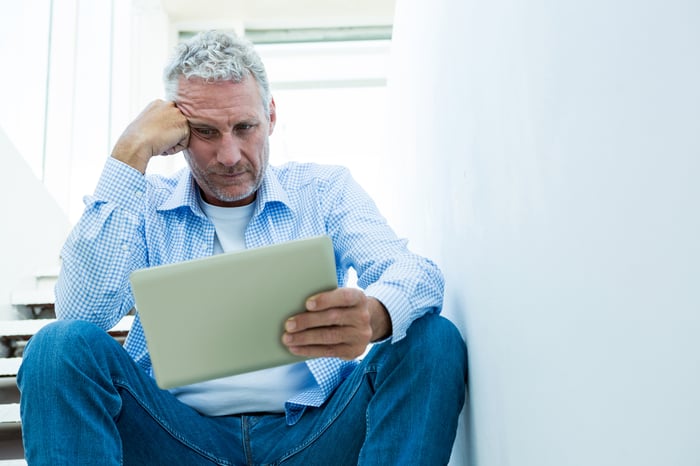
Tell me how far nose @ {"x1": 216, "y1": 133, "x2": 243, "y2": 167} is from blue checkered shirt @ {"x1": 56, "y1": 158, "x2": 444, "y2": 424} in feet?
0.30

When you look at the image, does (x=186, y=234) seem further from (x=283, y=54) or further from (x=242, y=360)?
(x=283, y=54)

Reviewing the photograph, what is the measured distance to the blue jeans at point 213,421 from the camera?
108 cm

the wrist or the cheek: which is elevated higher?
the cheek

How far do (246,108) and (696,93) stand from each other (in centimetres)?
122

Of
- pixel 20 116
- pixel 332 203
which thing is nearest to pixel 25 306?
pixel 20 116

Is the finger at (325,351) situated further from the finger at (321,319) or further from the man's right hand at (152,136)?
the man's right hand at (152,136)

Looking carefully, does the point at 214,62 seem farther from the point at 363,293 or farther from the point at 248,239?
the point at 363,293

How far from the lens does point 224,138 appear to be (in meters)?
1.58

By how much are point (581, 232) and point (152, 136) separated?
1027mm

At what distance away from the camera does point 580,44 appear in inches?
27.6

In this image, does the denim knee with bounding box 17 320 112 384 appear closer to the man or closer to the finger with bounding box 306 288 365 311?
the man

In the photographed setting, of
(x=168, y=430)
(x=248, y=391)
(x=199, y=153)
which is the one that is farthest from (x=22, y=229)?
(x=168, y=430)

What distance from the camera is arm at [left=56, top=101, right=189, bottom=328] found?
139 centimetres

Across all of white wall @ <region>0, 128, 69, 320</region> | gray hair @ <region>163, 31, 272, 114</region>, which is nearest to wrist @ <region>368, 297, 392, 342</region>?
gray hair @ <region>163, 31, 272, 114</region>
